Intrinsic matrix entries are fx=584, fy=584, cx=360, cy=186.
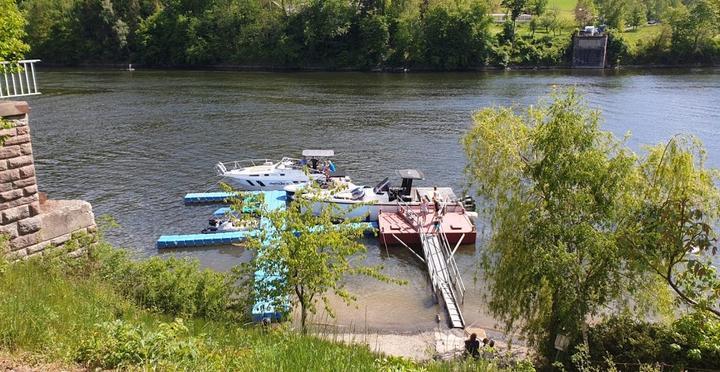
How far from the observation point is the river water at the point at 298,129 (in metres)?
28.0

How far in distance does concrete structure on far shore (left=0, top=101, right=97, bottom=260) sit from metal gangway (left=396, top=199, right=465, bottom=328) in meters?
13.4

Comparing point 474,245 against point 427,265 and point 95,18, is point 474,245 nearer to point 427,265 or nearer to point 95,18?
point 427,265

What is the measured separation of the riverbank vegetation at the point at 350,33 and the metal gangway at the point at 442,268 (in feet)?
238

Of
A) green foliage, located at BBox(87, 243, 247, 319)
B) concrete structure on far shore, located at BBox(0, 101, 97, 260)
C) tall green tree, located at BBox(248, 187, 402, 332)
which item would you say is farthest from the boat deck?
concrete structure on far shore, located at BBox(0, 101, 97, 260)

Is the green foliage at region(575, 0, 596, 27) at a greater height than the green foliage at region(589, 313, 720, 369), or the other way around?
the green foliage at region(575, 0, 596, 27)

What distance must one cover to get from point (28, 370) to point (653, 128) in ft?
172

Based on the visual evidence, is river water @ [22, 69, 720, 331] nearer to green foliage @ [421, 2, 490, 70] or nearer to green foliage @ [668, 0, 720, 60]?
green foliage @ [421, 2, 490, 70]

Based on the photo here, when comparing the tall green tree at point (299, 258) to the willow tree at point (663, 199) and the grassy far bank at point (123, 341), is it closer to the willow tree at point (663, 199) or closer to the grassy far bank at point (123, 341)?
the grassy far bank at point (123, 341)

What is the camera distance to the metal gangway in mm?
22094

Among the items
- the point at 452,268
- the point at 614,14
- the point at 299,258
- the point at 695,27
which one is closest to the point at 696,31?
the point at 695,27

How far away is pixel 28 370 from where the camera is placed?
694cm

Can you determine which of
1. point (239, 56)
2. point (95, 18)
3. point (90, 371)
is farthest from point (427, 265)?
point (95, 18)

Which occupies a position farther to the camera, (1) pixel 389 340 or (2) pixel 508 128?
(1) pixel 389 340

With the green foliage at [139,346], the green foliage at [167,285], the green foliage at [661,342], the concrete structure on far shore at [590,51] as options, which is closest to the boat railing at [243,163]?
the green foliage at [167,285]
